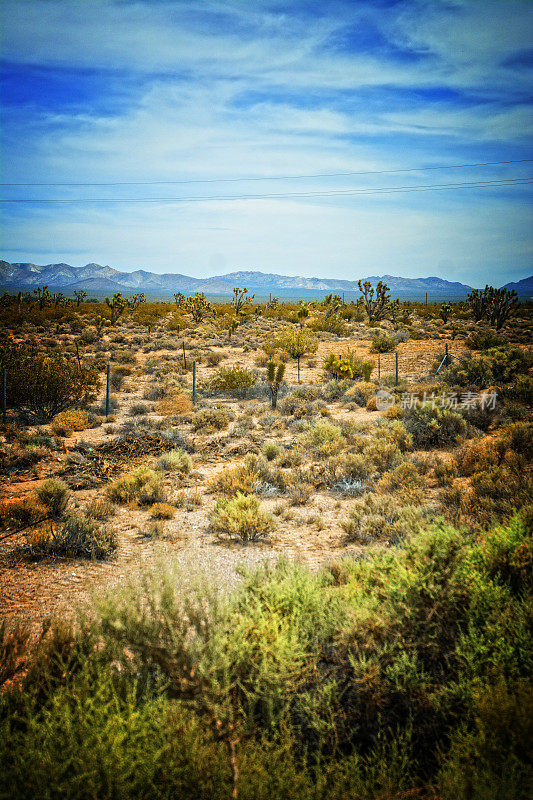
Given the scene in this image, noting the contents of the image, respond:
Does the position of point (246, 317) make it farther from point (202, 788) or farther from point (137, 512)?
point (202, 788)

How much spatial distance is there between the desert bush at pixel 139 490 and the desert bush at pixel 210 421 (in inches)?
186

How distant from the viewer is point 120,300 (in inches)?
1671

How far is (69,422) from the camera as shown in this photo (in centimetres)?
A: 1385

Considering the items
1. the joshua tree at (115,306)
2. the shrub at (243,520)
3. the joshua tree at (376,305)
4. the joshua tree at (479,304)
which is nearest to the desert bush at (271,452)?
the shrub at (243,520)

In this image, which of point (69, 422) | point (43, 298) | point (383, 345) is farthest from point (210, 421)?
point (43, 298)

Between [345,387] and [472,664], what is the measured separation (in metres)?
16.3

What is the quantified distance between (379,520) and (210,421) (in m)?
8.17

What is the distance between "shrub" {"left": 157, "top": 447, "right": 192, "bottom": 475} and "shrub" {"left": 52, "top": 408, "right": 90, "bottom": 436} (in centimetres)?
424

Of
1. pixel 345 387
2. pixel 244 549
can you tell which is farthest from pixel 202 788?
pixel 345 387

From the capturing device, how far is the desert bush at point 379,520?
21.3 feet

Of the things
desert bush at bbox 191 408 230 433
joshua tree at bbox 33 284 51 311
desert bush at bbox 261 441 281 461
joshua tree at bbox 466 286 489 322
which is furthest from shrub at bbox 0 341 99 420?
joshua tree at bbox 33 284 51 311

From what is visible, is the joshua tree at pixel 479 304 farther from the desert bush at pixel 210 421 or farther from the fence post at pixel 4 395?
the fence post at pixel 4 395

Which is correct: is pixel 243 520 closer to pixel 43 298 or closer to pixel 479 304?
pixel 479 304

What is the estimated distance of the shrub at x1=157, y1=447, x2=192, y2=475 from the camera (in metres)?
10.5
